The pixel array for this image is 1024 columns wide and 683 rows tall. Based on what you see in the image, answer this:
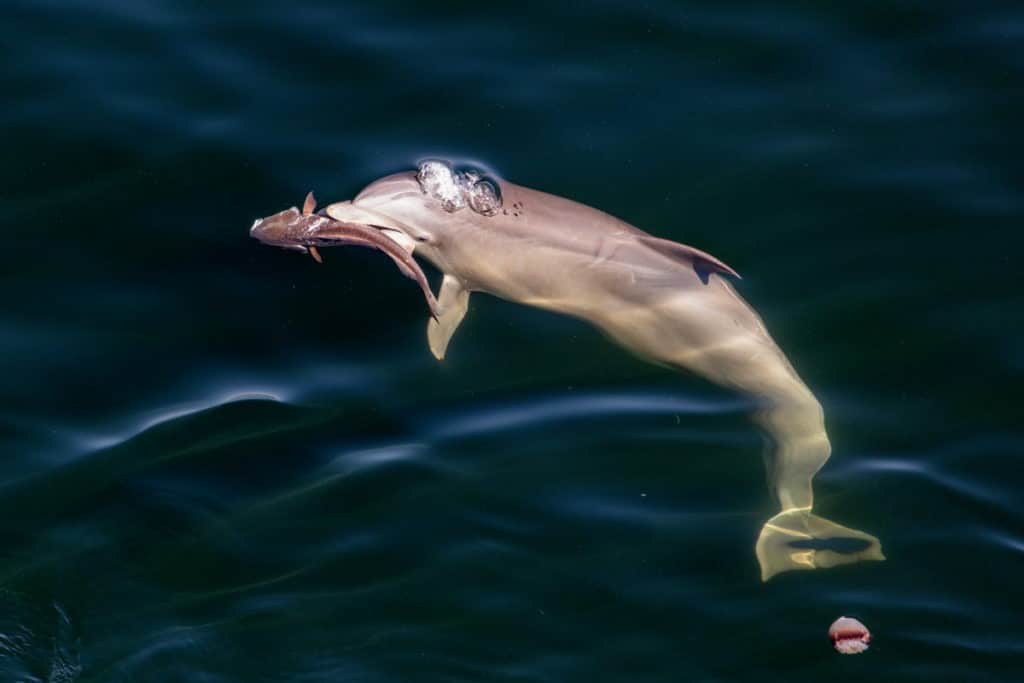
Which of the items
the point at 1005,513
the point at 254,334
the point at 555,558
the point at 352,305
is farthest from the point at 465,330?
the point at 1005,513

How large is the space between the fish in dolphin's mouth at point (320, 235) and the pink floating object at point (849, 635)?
9.24 ft

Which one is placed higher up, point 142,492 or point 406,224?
point 406,224

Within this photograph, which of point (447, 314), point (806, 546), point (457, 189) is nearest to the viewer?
point (806, 546)

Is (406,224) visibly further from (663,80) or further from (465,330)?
(663,80)

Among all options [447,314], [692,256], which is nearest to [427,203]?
[447,314]

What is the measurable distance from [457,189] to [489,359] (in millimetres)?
1232

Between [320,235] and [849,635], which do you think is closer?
[849,635]

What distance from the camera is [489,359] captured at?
303 inches

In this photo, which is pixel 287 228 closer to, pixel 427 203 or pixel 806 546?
pixel 427 203

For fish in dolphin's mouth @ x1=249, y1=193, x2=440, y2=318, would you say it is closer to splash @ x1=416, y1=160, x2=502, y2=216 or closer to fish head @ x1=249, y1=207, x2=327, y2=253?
fish head @ x1=249, y1=207, x2=327, y2=253

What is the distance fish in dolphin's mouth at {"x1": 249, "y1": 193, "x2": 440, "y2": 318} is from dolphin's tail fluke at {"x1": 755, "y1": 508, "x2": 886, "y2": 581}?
2.25m

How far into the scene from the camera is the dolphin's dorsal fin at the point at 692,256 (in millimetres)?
7625

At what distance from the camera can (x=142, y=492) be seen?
267 inches

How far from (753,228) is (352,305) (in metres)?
2.39
